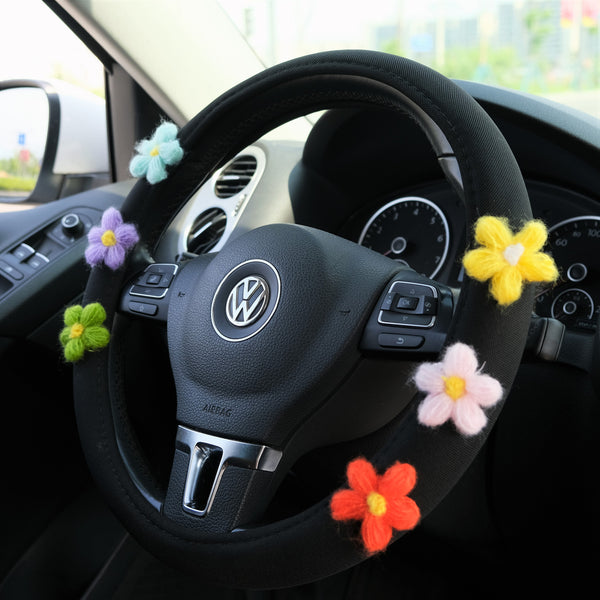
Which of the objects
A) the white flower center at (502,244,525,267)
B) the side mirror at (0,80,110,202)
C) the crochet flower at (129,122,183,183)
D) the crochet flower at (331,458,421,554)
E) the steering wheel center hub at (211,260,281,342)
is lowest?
the side mirror at (0,80,110,202)

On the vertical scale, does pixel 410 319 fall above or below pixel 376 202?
above

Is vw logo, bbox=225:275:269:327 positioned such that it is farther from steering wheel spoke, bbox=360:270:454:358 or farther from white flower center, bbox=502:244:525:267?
white flower center, bbox=502:244:525:267

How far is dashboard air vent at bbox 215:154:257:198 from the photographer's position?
5.19ft

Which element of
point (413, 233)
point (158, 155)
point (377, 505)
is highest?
point (158, 155)

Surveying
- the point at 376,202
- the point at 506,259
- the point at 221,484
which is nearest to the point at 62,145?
the point at 376,202

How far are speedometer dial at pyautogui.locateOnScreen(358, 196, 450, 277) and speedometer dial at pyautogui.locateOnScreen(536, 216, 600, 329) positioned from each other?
8.3 inches

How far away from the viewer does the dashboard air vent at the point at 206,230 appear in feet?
5.02

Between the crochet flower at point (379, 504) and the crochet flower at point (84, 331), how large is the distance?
1.44ft

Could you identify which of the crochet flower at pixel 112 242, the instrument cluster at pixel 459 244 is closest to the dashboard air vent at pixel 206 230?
the instrument cluster at pixel 459 244

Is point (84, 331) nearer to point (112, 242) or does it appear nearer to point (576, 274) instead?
point (112, 242)

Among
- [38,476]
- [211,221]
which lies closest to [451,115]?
[211,221]

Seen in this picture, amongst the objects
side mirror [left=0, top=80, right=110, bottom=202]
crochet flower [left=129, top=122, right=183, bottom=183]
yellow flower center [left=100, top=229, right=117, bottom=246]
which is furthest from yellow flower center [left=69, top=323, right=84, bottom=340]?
side mirror [left=0, top=80, right=110, bottom=202]

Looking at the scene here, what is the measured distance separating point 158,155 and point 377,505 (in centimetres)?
60

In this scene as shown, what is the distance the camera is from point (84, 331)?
100cm
